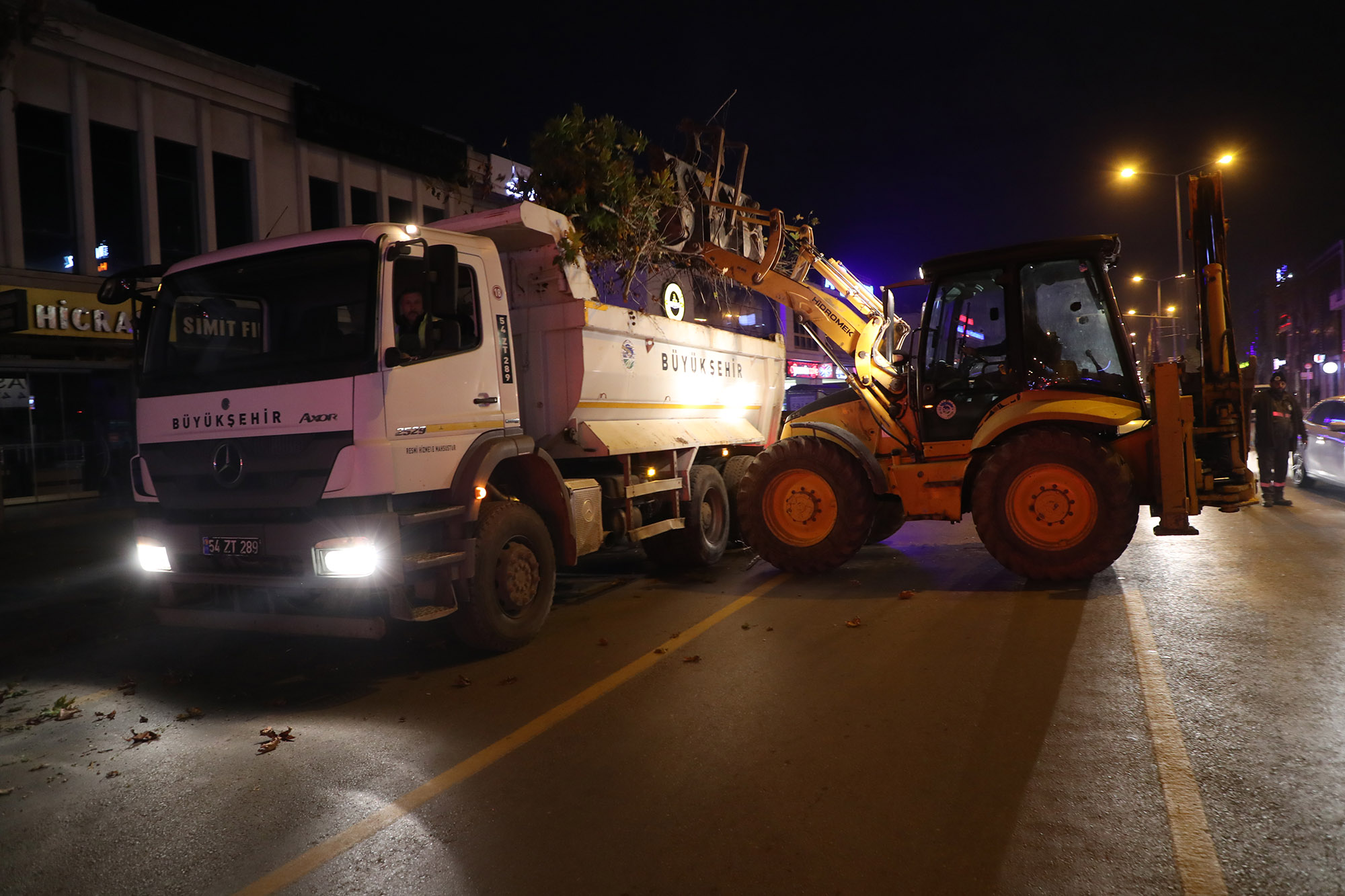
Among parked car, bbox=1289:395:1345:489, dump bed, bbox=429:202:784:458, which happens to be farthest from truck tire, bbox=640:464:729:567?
parked car, bbox=1289:395:1345:489

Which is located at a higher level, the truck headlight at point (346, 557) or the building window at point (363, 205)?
the building window at point (363, 205)

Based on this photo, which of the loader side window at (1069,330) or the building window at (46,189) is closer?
the loader side window at (1069,330)

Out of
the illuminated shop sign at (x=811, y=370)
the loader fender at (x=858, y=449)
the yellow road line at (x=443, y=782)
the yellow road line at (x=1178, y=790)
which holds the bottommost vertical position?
the yellow road line at (x=1178, y=790)

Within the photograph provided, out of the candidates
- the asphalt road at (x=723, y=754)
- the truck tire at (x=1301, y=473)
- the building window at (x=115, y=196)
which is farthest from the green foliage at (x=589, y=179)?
the building window at (x=115, y=196)

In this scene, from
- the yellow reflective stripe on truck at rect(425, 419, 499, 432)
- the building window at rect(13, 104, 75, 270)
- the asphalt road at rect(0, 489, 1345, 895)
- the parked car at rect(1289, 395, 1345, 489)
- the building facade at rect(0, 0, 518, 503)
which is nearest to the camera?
the asphalt road at rect(0, 489, 1345, 895)

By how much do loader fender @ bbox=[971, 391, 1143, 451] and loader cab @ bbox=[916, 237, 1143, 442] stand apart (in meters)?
0.11

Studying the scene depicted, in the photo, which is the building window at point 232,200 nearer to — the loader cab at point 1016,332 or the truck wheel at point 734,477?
the truck wheel at point 734,477

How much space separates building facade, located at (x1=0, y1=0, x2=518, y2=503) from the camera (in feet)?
54.2

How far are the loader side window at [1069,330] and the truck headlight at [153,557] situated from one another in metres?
7.32

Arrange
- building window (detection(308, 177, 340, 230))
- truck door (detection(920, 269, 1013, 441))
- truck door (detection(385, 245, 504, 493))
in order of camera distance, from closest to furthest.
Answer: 1. truck door (detection(385, 245, 504, 493))
2. truck door (detection(920, 269, 1013, 441))
3. building window (detection(308, 177, 340, 230))

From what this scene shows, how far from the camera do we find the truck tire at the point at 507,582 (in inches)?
240

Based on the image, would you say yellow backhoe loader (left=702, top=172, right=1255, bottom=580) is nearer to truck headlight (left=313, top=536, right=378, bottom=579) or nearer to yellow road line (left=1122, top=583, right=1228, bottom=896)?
yellow road line (left=1122, top=583, right=1228, bottom=896)

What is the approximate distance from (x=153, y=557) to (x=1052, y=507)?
720 centimetres

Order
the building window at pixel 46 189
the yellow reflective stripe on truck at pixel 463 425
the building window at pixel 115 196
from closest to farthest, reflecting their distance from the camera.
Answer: the yellow reflective stripe on truck at pixel 463 425 < the building window at pixel 46 189 < the building window at pixel 115 196
